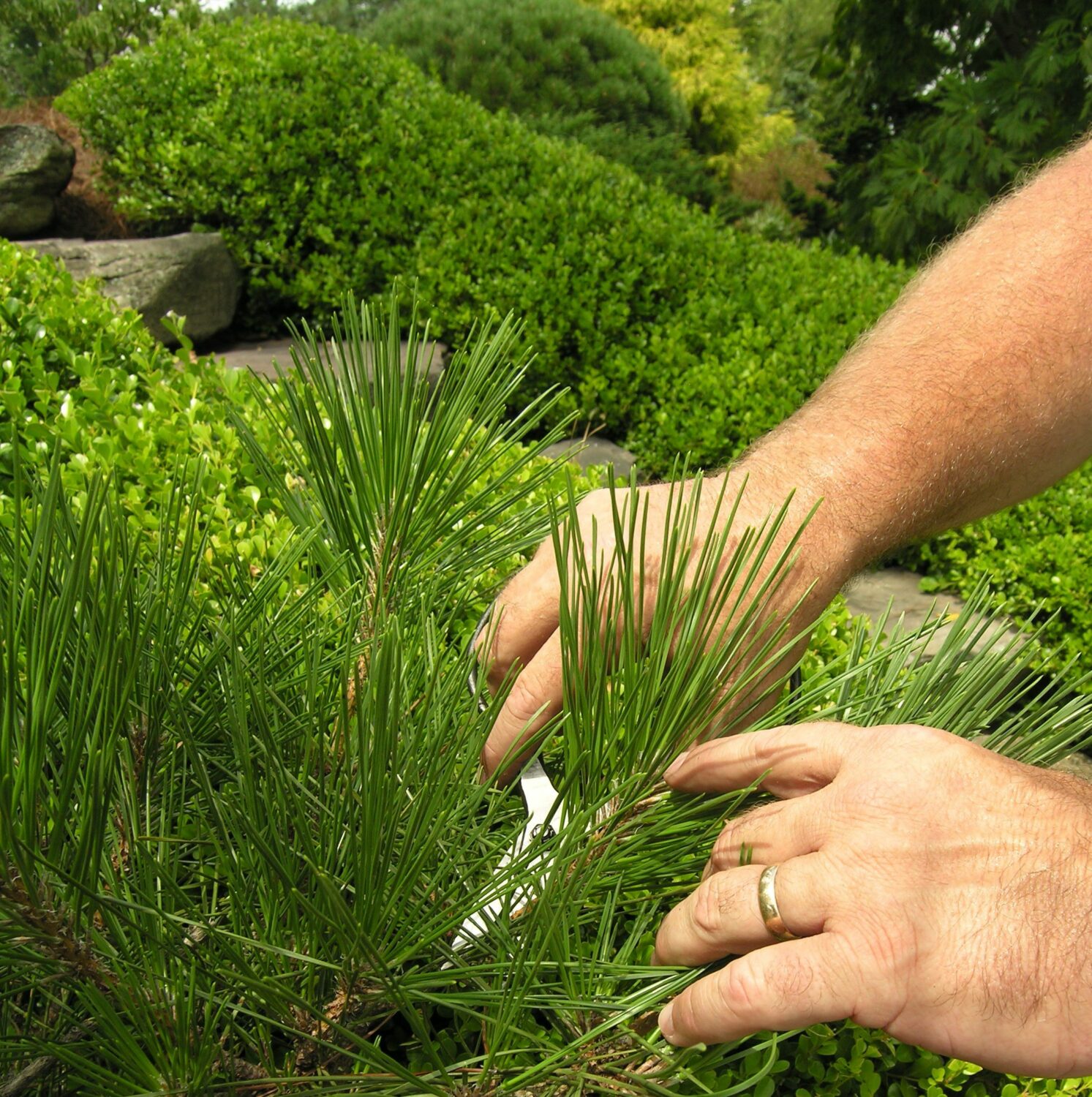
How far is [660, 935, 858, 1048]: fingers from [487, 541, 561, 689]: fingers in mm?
349

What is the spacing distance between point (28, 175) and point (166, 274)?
4.18 feet

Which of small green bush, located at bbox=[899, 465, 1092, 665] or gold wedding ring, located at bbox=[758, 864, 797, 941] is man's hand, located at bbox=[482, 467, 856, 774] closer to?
gold wedding ring, located at bbox=[758, 864, 797, 941]

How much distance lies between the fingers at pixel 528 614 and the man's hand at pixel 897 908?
0.75 feet

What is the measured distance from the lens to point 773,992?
623mm

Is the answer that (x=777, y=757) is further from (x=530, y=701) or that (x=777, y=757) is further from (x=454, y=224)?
(x=454, y=224)

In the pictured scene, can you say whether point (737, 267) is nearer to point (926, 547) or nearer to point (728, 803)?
point (926, 547)

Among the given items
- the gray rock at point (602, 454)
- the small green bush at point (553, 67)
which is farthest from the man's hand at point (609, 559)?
the small green bush at point (553, 67)

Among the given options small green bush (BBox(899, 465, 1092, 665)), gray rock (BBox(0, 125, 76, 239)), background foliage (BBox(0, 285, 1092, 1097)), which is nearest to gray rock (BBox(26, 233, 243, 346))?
gray rock (BBox(0, 125, 76, 239))

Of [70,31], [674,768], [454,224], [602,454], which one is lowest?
[602,454]

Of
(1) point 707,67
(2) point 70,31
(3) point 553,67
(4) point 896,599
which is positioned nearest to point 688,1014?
(4) point 896,599

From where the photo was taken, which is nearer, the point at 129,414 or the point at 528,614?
the point at 528,614

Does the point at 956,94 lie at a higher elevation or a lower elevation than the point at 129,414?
higher

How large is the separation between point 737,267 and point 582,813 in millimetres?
5353

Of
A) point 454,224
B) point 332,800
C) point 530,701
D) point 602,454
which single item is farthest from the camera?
point 454,224
